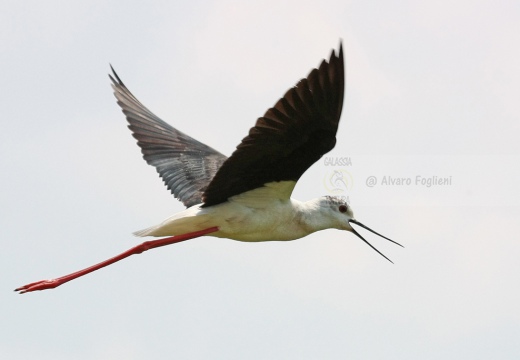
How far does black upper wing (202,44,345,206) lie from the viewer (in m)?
9.98

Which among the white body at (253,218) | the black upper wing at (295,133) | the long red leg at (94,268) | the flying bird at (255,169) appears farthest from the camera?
the long red leg at (94,268)

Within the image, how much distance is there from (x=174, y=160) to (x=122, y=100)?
1090mm

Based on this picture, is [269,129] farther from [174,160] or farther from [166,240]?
[174,160]

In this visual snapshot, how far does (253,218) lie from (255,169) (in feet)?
2.70

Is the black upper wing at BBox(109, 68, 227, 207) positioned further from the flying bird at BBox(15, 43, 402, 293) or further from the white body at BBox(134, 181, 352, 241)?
the white body at BBox(134, 181, 352, 241)

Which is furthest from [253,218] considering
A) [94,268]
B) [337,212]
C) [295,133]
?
[94,268]

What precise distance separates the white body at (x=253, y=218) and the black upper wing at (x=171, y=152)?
3.92 ft

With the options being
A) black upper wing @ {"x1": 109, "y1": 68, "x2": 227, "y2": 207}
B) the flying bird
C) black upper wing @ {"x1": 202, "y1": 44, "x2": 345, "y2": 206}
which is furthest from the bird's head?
black upper wing @ {"x1": 109, "y1": 68, "x2": 227, "y2": 207}

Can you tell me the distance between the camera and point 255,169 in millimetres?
11203

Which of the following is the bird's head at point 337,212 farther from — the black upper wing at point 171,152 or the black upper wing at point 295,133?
the black upper wing at point 171,152

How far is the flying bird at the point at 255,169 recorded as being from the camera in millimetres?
10133

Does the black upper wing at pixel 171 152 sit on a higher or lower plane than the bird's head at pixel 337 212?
higher

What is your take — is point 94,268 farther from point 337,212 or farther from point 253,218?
point 337,212

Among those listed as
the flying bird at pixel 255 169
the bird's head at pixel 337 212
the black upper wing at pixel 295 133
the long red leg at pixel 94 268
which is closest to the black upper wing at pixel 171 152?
the flying bird at pixel 255 169
